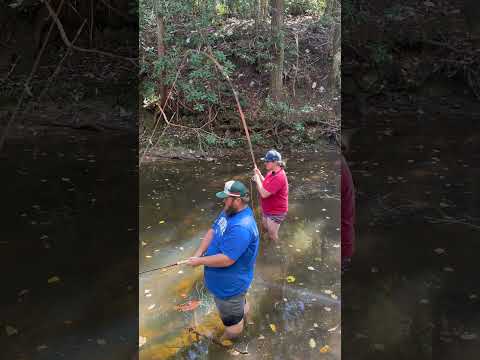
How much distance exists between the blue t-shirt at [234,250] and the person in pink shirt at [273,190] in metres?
1.29

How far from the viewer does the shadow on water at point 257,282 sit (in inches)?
150

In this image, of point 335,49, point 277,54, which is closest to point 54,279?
point 277,54

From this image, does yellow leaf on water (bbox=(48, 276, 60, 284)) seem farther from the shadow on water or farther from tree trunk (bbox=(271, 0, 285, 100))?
tree trunk (bbox=(271, 0, 285, 100))

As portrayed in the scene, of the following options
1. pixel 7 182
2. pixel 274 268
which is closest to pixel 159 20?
pixel 7 182

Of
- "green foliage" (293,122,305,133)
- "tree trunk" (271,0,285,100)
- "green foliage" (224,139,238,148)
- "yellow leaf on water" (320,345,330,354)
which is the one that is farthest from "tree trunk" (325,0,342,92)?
"yellow leaf on water" (320,345,330,354)

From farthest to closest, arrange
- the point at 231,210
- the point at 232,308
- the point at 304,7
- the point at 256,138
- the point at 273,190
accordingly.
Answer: the point at 304,7 → the point at 256,138 → the point at 273,190 → the point at 232,308 → the point at 231,210

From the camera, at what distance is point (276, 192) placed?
4.73 m

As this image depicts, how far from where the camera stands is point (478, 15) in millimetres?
2117

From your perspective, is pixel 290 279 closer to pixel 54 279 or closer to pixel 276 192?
pixel 276 192

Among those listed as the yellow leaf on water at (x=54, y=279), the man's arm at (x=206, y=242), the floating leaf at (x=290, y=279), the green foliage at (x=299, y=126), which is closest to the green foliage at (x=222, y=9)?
the green foliage at (x=299, y=126)

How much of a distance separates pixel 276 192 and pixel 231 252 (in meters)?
1.64

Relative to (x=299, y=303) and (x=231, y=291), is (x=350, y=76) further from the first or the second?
(x=299, y=303)

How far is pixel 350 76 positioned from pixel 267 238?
11.5 feet

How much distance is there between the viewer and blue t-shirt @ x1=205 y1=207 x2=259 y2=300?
10.5 feet
